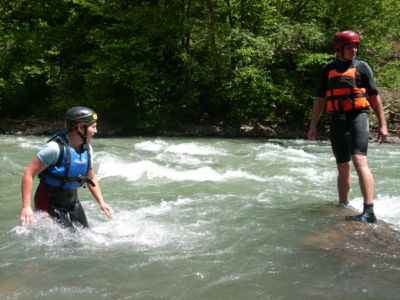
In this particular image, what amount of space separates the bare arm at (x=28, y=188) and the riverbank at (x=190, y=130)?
14.1 metres

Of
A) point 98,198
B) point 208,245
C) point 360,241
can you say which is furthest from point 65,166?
point 360,241

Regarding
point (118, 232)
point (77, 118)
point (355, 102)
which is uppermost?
point (355, 102)

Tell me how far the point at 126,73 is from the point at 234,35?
4.74 metres

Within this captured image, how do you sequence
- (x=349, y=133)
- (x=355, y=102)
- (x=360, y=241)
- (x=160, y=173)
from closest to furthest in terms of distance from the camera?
(x=360, y=241)
(x=355, y=102)
(x=349, y=133)
(x=160, y=173)

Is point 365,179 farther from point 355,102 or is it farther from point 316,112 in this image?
point 316,112

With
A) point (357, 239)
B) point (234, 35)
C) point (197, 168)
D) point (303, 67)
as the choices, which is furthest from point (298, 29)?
point (357, 239)

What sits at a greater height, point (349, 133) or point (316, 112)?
point (316, 112)

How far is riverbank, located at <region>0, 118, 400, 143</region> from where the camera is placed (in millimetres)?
17947

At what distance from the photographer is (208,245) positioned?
435 centimetres

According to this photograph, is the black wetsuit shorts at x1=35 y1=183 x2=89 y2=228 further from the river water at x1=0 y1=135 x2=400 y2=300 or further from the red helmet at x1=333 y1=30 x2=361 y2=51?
the red helmet at x1=333 y1=30 x2=361 y2=51

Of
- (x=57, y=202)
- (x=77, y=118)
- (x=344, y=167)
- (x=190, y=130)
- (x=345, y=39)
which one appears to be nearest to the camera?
(x=77, y=118)

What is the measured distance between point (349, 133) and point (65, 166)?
128 inches

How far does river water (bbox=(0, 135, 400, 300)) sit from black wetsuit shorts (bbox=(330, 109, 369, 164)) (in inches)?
30.6

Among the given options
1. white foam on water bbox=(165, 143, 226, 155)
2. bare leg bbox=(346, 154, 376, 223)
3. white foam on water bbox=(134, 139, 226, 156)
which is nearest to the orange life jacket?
bare leg bbox=(346, 154, 376, 223)
